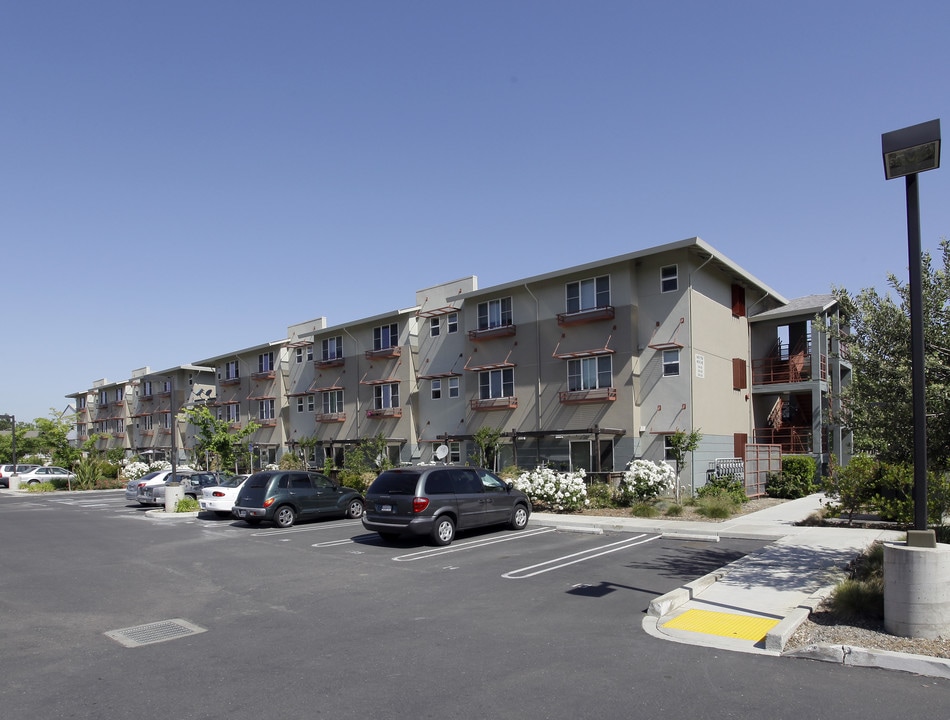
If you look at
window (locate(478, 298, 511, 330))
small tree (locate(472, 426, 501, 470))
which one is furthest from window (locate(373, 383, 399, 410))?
small tree (locate(472, 426, 501, 470))

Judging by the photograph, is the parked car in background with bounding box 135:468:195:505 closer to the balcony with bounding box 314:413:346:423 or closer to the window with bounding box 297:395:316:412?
the balcony with bounding box 314:413:346:423

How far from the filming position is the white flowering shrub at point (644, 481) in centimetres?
2152

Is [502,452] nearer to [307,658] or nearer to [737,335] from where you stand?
[737,335]

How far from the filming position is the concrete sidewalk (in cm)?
702

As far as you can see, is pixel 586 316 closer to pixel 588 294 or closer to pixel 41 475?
pixel 588 294

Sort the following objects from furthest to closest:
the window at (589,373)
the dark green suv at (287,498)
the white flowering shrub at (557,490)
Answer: the window at (589,373) → the white flowering shrub at (557,490) → the dark green suv at (287,498)

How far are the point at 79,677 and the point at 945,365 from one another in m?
10.4

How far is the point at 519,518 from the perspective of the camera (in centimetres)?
Result: 1795

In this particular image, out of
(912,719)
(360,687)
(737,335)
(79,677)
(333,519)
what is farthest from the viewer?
(737,335)

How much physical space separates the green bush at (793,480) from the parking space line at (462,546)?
1166 cm

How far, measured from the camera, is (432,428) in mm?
36781

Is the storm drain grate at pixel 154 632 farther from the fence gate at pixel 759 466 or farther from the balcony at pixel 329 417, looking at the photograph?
the balcony at pixel 329 417

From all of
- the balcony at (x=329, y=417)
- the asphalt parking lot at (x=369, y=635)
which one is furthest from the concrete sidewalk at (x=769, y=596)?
the balcony at (x=329, y=417)

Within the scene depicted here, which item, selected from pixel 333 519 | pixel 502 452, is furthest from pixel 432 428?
pixel 333 519
